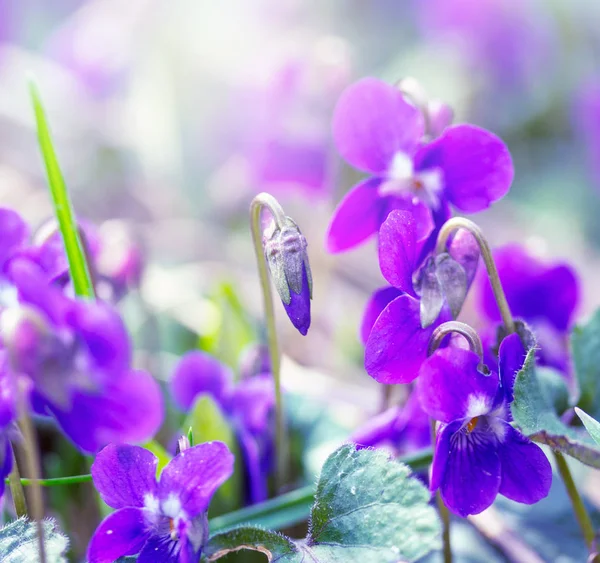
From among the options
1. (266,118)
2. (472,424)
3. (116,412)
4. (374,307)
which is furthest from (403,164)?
(266,118)

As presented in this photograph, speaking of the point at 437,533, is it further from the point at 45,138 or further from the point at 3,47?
the point at 3,47

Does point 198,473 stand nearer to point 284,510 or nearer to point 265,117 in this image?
point 284,510

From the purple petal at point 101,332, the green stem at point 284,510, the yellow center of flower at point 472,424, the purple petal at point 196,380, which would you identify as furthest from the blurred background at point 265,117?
the purple petal at point 101,332

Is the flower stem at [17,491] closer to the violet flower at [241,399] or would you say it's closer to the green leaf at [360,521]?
the green leaf at [360,521]

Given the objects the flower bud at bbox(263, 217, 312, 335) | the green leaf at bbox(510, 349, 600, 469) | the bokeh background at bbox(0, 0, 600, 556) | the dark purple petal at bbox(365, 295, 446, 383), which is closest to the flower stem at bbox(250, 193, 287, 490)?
the flower bud at bbox(263, 217, 312, 335)

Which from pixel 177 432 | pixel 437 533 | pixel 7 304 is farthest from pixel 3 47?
pixel 437 533
